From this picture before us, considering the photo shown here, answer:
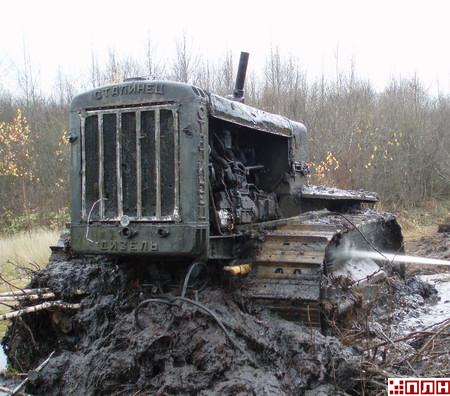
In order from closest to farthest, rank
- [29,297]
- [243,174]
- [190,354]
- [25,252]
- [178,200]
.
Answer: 1. [190,354]
2. [178,200]
3. [29,297]
4. [243,174]
5. [25,252]

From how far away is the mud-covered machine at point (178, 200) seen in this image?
4.91 metres

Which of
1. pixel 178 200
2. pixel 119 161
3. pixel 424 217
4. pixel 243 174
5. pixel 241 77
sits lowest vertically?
pixel 424 217

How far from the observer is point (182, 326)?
4465 millimetres

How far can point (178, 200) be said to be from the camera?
16.1ft

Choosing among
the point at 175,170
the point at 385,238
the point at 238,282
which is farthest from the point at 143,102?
the point at 385,238

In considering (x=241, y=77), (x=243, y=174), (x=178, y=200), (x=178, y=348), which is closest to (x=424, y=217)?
(x=241, y=77)

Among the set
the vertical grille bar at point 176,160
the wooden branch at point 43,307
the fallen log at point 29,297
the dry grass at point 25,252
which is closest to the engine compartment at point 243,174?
the vertical grille bar at point 176,160

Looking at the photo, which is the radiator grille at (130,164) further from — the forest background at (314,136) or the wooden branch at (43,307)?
the forest background at (314,136)

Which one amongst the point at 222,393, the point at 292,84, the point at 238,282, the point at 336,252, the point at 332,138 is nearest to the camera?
the point at 222,393

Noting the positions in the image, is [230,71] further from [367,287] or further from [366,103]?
[367,287]

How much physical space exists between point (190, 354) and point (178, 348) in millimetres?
109

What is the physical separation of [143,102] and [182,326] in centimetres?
177

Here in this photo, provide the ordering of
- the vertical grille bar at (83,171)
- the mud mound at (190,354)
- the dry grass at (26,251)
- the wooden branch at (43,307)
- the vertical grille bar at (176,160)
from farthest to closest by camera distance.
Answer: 1. the dry grass at (26,251)
2. the vertical grille bar at (83,171)
3. the vertical grille bar at (176,160)
4. the wooden branch at (43,307)
5. the mud mound at (190,354)

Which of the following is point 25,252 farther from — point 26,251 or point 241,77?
point 241,77
